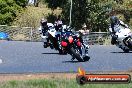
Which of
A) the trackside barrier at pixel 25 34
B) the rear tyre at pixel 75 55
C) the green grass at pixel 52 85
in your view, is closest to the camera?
the green grass at pixel 52 85

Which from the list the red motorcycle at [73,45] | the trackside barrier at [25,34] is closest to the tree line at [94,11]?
the trackside barrier at [25,34]

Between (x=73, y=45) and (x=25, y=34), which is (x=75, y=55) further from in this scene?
(x=25, y=34)

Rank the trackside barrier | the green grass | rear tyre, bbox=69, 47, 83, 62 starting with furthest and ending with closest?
the trackside barrier, rear tyre, bbox=69, 47, 83, 62, the green grass

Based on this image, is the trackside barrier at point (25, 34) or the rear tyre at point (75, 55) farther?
the trackside barrier at point (25, 34)

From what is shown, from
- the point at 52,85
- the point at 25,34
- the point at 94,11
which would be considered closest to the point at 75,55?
the point at 52,85

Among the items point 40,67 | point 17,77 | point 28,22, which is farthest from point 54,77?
point 28,22

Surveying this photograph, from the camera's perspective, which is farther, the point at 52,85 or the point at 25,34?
the point at 25,34

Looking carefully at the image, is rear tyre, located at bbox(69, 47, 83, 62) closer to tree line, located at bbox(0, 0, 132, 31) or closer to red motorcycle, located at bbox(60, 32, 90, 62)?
red motorcycle, located at bbox(60, 32, 90, 62)

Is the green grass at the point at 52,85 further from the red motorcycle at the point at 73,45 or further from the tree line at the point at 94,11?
the tree line at the point at 94,11

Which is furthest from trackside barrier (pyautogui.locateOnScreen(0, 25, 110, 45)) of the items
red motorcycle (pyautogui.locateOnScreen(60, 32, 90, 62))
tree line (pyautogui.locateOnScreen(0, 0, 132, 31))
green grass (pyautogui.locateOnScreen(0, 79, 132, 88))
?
green grass (pyautogui.locateOnScreen(0, 79, 132, 88))

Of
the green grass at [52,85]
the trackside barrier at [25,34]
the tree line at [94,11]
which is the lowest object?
the trackside barrier at [25,34]

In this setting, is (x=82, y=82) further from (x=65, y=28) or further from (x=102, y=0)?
(x=102, y=0)

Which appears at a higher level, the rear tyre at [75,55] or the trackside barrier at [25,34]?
the rear tyre at [75,55]

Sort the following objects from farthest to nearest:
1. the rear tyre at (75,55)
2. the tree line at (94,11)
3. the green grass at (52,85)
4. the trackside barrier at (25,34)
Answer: the tree line at (94,11) < the trackside barrier at (25,34) < the rear tyre at (75,55) < the green grass at (52,85)
